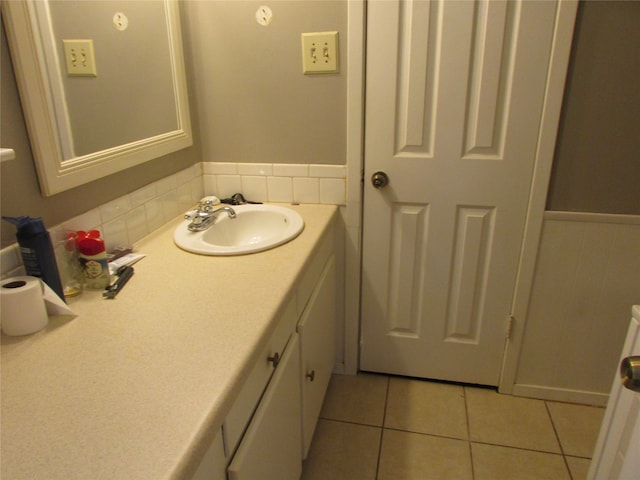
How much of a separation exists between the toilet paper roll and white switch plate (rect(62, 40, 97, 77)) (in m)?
0.54

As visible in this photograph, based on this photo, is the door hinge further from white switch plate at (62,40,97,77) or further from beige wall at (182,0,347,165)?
white switch plate at (62,40,97,77)

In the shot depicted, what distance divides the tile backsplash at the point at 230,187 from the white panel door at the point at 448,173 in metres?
0.18

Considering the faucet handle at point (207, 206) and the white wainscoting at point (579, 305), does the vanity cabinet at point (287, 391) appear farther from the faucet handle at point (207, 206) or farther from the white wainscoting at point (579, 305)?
the white wainscoting at point (579, 305)

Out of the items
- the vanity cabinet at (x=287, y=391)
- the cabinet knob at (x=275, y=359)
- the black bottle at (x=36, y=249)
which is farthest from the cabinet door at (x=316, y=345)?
the black bottle at (x=36, y=249)

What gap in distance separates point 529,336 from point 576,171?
0.70 metres

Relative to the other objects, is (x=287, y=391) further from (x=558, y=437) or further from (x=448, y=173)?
(x=558, y=437)

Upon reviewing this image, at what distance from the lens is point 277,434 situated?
1.12 metres

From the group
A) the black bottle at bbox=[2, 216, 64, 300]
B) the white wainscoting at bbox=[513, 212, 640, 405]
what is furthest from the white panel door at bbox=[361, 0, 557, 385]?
the black bottle at bbox=[2, 216, 64, 300]

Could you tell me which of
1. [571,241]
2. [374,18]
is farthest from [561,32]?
[571,241]

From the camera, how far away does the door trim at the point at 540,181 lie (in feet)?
4.74

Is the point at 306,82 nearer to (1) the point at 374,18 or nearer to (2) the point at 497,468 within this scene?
(1) the point at 374,18

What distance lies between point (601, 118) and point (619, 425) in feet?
3.26

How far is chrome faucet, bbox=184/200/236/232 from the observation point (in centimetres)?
148

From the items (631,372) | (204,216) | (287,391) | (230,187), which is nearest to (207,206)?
(204,216)
